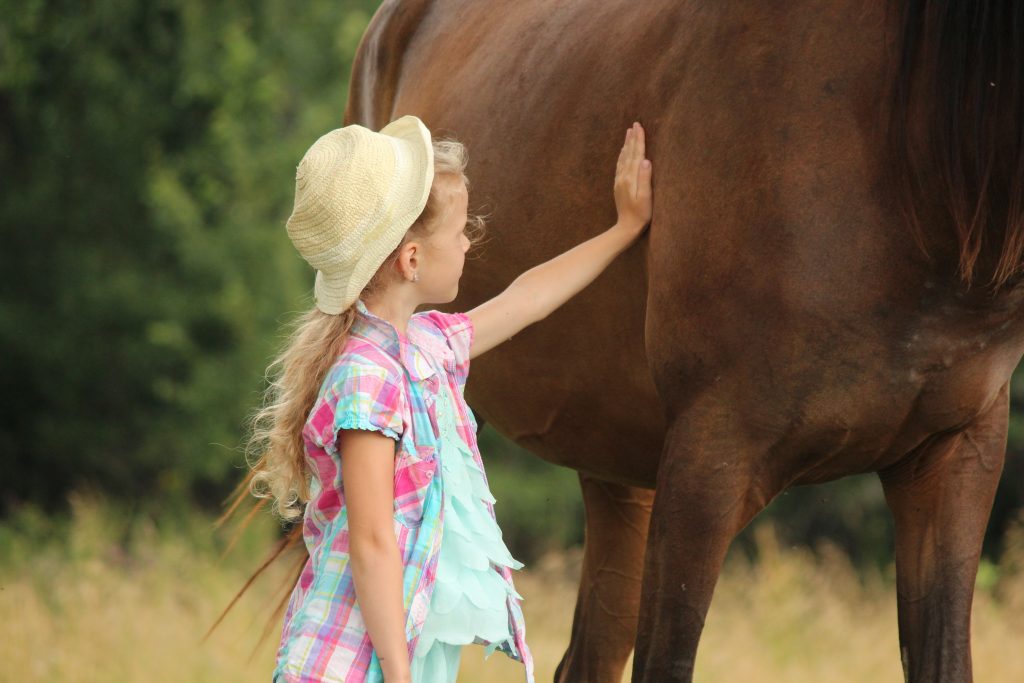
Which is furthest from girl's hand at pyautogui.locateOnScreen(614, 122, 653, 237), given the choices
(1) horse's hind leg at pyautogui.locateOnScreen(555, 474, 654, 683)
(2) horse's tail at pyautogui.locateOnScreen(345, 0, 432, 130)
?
(2) horse's tail at pyautogui.locateOnScreen(345, 0, 432, 130)

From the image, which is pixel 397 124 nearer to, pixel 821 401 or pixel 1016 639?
pixel 821 401

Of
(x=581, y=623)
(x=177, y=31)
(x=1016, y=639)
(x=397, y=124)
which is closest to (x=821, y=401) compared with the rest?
(x=397, y=124)

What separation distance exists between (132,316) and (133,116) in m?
2.28

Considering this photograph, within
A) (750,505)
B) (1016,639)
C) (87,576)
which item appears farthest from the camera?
(87,576)

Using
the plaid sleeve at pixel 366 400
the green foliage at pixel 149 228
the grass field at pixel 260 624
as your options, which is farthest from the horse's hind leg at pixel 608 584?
the green foliage at pixel 149 228

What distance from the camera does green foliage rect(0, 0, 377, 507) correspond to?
43.9ft

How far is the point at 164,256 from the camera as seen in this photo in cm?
1499

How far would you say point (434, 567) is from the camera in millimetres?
2094

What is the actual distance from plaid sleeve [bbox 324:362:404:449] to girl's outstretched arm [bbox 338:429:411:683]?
17 millimetres

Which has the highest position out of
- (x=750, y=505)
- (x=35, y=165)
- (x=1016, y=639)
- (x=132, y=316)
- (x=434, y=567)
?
(x=35, y=165)

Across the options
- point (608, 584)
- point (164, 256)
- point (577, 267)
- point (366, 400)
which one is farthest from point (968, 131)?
point (164, 256)

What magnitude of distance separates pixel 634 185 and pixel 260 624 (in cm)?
505

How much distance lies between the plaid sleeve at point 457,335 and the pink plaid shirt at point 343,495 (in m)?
0.11

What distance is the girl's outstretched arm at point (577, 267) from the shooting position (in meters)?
2.37
